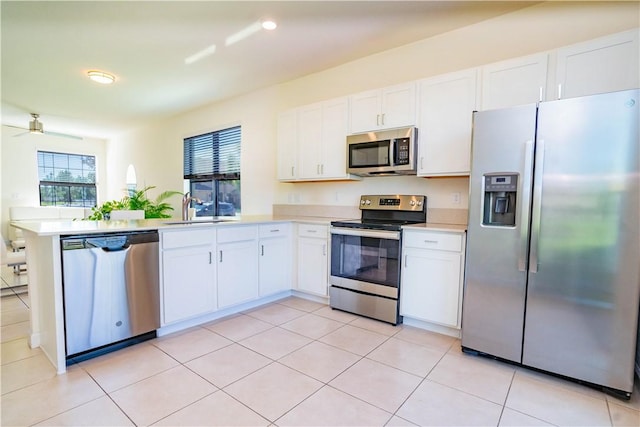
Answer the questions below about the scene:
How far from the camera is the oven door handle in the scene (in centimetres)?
270

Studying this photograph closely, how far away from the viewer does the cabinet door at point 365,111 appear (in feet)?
9.94

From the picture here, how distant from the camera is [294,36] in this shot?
2.91m

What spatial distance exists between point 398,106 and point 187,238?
2.23 m

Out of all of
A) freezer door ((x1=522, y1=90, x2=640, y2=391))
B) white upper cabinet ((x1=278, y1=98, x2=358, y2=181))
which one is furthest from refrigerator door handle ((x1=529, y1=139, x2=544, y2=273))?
white upper cabinet ((x1=278, y1=98, x2=358, y2=181))

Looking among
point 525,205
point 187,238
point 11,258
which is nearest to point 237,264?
point 187,238

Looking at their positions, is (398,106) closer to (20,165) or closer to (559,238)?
(559,238)

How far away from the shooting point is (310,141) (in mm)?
3566

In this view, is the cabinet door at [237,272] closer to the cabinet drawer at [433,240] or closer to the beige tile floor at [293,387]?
the beige tile floor at [293,387]

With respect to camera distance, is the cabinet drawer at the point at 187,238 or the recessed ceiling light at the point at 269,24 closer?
the cabinet drawer at the point at 187,238

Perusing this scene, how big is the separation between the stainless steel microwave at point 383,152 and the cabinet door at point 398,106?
0.26 ft

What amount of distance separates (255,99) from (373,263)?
120 inches

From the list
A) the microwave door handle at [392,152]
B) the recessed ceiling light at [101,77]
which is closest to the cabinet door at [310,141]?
the microwave door handle at [392,152]

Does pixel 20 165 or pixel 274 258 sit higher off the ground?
pixel 20 165

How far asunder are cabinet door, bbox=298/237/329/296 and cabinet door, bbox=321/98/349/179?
77cm
